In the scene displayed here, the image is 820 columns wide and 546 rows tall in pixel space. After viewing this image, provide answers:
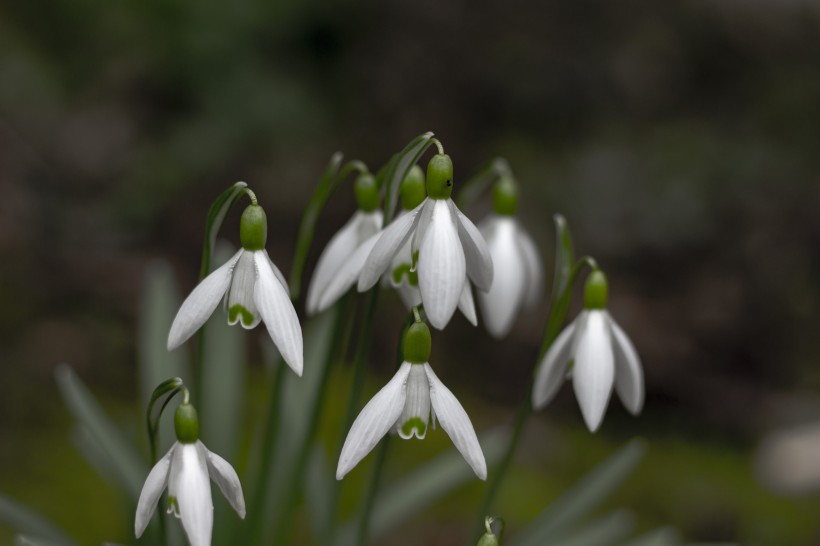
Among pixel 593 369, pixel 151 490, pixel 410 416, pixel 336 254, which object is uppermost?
pixel 336 254

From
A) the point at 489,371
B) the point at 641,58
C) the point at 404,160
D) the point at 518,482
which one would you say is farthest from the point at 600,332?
the point at 641,58

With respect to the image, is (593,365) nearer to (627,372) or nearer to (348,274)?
(627,372)

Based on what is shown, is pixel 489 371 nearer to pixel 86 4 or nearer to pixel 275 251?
pixel 275 251

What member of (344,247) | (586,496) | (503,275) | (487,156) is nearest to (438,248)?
(344,247)

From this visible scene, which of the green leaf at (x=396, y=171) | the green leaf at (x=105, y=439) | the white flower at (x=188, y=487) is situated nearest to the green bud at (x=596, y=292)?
the green leaf at (x=396, y=171)

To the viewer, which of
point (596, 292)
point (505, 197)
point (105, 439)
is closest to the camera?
point (596, 292)

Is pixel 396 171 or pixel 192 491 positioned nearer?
pixel 192 491
